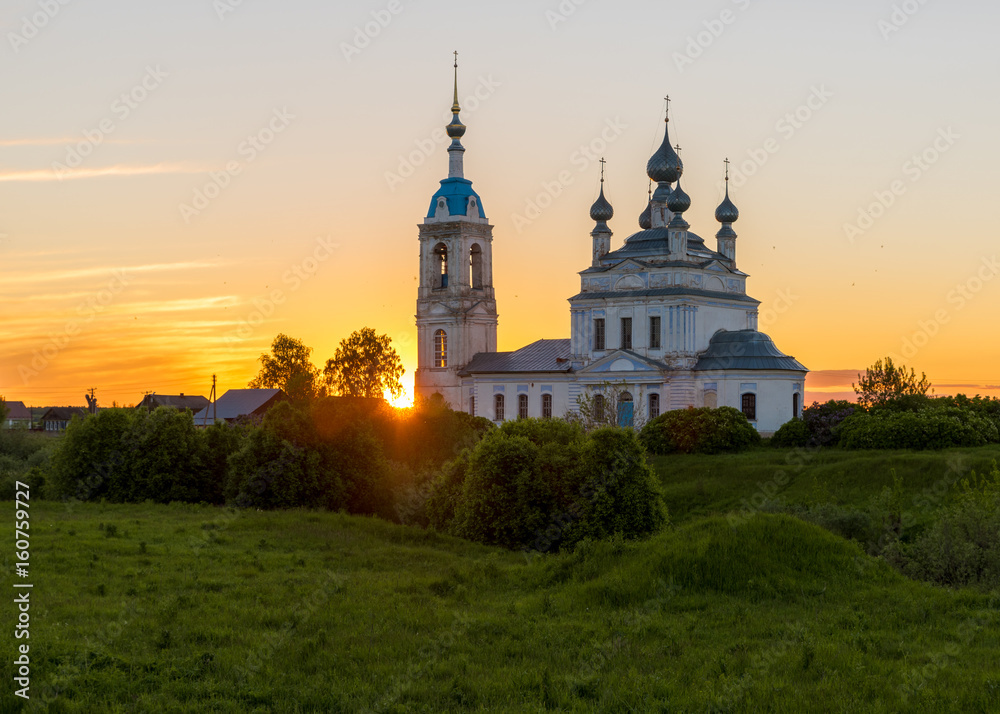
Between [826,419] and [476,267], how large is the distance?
29535mm

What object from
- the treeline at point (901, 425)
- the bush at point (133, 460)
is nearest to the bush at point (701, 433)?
the treeline at point (901, 425)

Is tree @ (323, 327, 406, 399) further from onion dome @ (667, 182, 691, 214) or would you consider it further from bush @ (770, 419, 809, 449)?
bush @ (770, 419, 809, 449)

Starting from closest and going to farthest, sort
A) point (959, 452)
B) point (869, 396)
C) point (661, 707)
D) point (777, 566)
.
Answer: point (661, 707)
point (777, 566)
point (959, 452)
point (869, 396)

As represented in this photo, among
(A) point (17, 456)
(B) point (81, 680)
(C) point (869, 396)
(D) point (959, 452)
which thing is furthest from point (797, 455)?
(A) point (17, 456)

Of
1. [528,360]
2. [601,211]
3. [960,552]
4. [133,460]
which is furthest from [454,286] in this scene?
[960,552]

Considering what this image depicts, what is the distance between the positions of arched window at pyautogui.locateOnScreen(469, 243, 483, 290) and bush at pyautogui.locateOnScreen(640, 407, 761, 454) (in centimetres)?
2447

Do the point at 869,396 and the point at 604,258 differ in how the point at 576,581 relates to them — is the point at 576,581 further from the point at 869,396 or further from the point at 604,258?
the point at 604,258

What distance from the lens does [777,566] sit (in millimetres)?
18156

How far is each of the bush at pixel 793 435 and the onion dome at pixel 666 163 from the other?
19991mm

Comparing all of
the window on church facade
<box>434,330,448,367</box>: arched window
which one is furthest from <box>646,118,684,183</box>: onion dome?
<box>434,330,448,367</box>: arched window

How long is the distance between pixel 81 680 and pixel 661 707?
7.15m

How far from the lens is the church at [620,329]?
49.5 meters

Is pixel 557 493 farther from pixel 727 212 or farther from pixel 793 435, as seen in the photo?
pixel 727 212

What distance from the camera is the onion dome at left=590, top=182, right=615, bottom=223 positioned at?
191 ft
